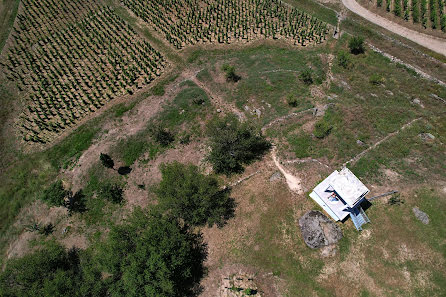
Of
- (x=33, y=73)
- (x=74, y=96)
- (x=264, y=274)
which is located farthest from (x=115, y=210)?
(x=33, y=73)

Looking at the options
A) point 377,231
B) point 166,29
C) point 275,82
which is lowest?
point 377,231

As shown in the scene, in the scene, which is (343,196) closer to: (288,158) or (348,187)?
(348,187)

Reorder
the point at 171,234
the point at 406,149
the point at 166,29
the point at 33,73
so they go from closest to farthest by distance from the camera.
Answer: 1. the point at 171,234
2. the point at 406,149
3. the point at 33,73
4. the point at 166,29

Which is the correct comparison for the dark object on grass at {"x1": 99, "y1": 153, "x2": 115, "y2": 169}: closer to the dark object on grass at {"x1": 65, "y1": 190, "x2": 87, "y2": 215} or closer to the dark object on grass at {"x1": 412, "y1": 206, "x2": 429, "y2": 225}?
the dark object on grass at {"x1": 65, "y1": 190, "x2": 87, "y2": 215}

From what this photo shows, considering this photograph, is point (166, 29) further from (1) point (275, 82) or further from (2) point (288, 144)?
(2) point (288, 144)

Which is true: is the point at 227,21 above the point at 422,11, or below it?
below

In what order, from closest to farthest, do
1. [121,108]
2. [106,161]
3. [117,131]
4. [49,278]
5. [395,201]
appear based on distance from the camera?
[49,278]
[395,201]
[106,161]
[117,131]
[121,108]

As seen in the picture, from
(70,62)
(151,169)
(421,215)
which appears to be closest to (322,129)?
(421,215)
